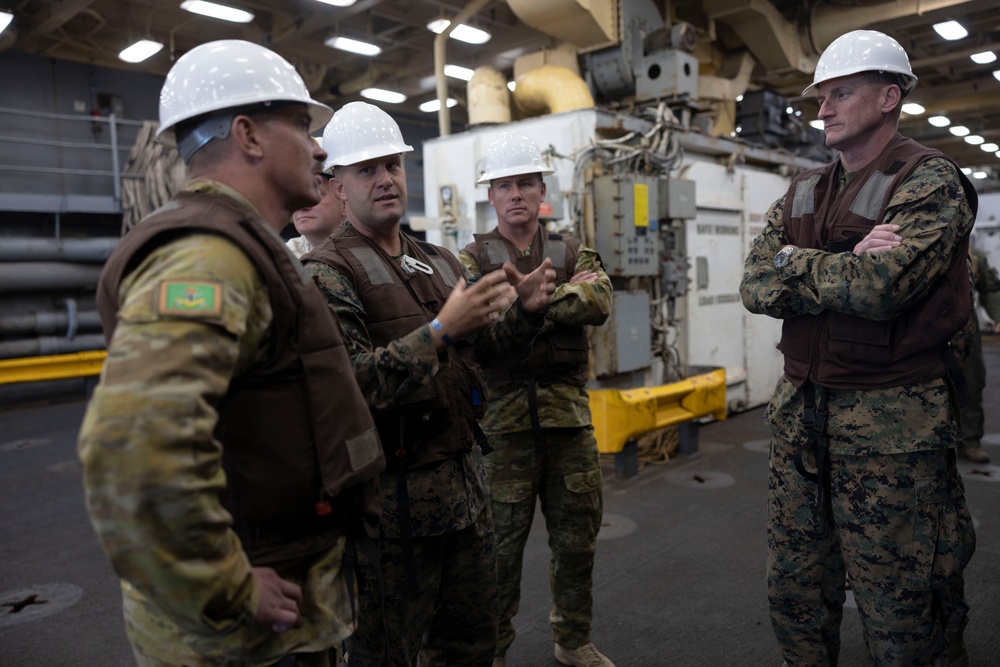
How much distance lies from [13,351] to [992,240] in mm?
16732

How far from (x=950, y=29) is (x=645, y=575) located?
32.2ft

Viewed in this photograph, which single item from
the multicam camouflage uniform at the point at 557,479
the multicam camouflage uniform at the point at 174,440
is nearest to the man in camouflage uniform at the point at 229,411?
the multicam camouflage uniform at the point at 174,440

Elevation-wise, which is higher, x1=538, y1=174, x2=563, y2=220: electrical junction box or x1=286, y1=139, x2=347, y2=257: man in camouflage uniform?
x1=538, y1=174, x2=563, y2=220: electrical junction box

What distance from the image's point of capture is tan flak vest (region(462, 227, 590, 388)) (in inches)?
112

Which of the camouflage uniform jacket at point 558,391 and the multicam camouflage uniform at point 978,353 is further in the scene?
the multicam camouflage uniform at point 978,353

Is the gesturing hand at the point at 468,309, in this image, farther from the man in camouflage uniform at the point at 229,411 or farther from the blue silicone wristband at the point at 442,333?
the man in camouflage uniform at the point at 229,411

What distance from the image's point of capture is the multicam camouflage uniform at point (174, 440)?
97 centimetres

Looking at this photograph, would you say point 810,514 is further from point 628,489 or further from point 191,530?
point 628,489

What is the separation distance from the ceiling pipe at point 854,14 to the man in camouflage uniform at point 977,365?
14.1ft

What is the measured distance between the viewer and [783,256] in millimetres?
2240

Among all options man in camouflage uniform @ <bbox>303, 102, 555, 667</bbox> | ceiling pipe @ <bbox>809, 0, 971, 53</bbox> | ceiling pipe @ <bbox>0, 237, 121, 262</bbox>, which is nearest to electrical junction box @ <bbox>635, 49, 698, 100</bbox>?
ceiling pipe @ <bbox>809, 0, 971, 53</bbox>

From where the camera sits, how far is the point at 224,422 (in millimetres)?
1186

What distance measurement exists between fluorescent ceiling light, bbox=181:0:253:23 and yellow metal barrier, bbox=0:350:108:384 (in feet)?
15.0

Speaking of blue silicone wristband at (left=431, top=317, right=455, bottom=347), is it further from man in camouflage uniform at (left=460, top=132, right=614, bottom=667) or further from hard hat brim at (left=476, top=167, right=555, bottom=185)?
hard hat brim at (left=476, top=167, right=555, bottom=185)
